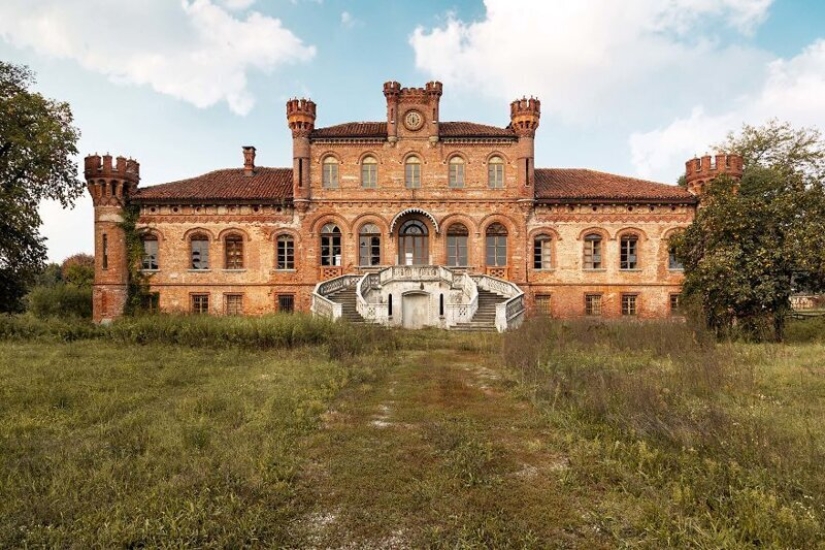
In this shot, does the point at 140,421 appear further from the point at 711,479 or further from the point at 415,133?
the point at 415,133

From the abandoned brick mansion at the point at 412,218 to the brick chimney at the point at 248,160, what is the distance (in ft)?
9.78

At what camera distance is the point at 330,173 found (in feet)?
92.4

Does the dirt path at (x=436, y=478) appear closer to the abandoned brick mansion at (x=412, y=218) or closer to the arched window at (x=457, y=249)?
the arched window at (x=457, y=249)

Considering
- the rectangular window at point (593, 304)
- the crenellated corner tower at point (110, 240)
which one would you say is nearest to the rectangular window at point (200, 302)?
the crenellated corner tower at point (110, 240)

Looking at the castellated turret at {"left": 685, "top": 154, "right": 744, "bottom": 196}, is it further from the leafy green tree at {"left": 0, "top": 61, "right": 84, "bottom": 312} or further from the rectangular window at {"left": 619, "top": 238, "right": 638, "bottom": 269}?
the leafy green tree at {"left": 0, "top": 61, "right": 84, "bottom": 312}

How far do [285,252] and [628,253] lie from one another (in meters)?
21.1

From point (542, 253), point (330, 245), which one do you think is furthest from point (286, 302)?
point (542, 253)

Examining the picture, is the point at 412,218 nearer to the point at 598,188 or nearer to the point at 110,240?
the point at 598,188

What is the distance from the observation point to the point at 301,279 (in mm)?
27891

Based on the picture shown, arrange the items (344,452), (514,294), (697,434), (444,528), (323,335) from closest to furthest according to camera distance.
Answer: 1. (444,528)
2. (697,434)
3. (344,452)
4. (323,335)
5. (514,294)

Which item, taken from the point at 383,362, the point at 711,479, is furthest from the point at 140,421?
the point at 711,479

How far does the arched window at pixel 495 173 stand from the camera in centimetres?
2817

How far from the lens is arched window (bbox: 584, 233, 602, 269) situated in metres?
28.1

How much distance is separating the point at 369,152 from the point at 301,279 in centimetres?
883
